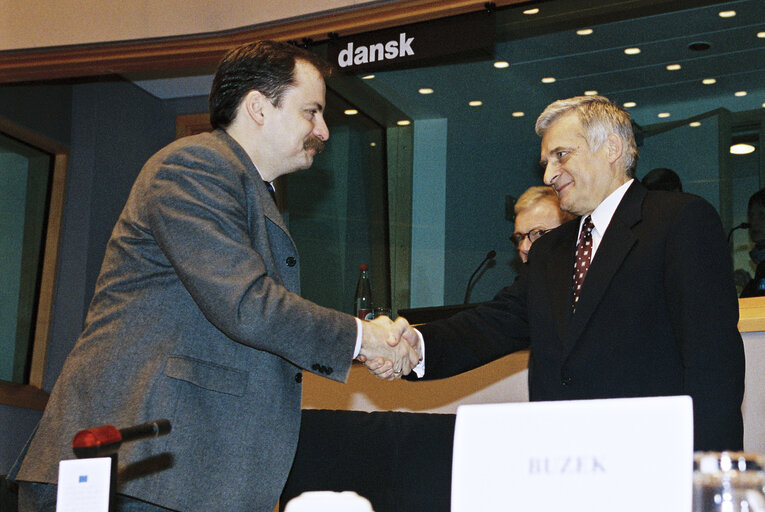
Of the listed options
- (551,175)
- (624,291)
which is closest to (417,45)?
(551,175)

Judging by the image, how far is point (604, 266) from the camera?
2186 mm

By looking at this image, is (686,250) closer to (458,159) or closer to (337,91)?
(458,159)

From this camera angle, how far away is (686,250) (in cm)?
204

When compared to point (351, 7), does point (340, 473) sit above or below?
below

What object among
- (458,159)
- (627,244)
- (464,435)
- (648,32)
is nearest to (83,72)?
(458,159)

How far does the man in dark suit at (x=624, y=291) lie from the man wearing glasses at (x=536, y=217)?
866mm

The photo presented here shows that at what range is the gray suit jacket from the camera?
1.70 meters

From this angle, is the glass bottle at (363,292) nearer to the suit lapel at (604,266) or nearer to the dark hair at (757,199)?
the dark hair at (757,199)

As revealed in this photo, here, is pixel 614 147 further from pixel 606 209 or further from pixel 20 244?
pixel 20 244

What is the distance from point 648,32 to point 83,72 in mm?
2981

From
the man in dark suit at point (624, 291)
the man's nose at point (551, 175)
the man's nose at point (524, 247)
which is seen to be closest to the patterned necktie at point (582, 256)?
the man in dark suit at point (624, 291)

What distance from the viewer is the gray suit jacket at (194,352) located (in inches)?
66.9

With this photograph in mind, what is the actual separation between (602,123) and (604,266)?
47cm

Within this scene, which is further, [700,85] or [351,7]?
[351,7]
